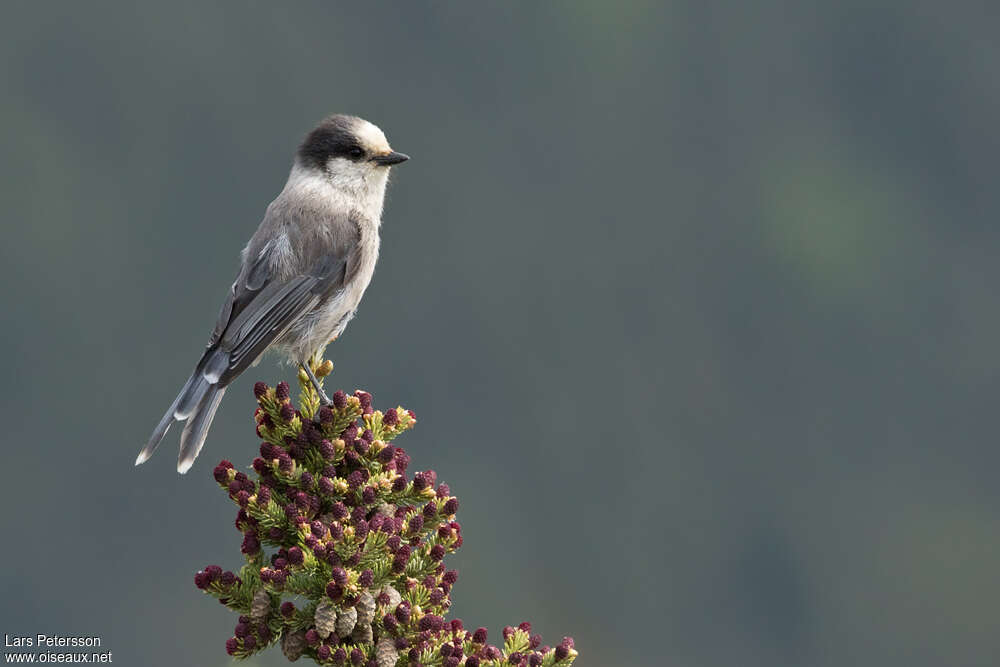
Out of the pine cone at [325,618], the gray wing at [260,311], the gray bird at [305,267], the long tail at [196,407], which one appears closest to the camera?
the pine cone at [325,618]

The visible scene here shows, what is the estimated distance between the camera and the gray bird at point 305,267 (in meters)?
8.37

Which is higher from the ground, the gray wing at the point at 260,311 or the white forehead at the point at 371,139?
the white forehead at the point at 371,139

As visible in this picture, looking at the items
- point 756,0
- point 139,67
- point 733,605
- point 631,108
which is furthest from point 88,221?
point 756,0

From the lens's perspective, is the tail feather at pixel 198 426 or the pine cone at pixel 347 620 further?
the tail feather at pixel 198 426

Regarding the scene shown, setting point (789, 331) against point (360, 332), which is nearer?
point (360, 332)

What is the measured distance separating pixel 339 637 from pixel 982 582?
4417 inches

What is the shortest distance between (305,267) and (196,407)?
1.34m

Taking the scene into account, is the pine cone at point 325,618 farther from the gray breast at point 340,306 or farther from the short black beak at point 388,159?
the short black beak at point 388,159

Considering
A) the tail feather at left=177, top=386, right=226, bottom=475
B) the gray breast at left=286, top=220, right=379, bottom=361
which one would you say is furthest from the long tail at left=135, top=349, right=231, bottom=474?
the gray breast at left=286, top=220, right=379, bottom=361

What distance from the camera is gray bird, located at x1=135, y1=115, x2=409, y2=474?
329 inches

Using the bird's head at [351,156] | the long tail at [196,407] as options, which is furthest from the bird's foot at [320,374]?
the bird's head at [351,156]

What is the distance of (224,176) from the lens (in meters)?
132

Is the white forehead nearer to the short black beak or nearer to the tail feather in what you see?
the short black beak

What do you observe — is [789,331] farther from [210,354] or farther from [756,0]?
[210,354]
